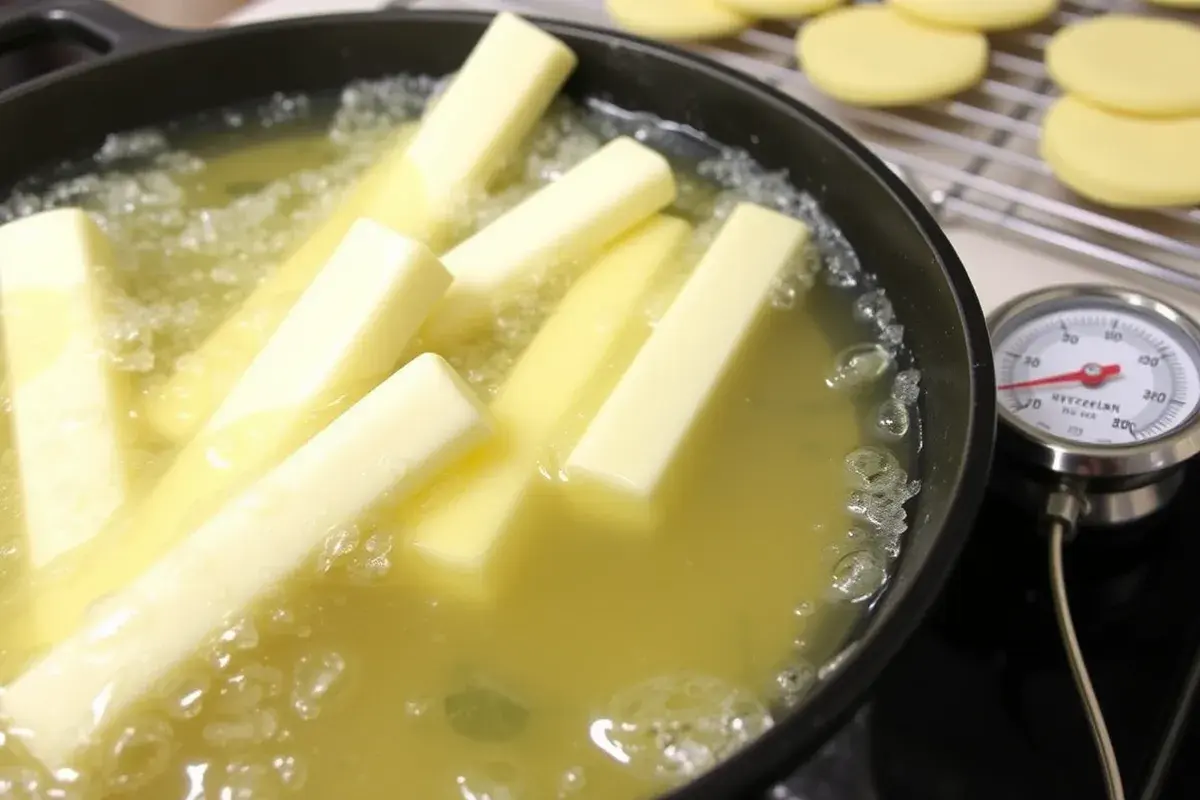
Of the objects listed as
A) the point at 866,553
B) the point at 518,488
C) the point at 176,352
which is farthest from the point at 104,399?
the point at 866,553

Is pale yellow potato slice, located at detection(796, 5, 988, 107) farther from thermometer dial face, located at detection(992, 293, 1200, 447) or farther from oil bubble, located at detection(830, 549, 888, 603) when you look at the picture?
oil bubble, located at detection(830, 549, 888, 603)

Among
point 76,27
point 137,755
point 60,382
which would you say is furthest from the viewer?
point 76,27

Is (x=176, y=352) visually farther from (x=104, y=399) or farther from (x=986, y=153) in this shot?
(x=986, y=153)

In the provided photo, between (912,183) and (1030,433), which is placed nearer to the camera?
(1030,433)

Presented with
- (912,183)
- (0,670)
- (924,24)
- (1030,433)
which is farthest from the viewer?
(924,24)

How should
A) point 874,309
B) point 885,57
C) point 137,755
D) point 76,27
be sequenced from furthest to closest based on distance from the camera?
1. point 885,57
2. point 76,27
3. point 874,309
4. point 137,755

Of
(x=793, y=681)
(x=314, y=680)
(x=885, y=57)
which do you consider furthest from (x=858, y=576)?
(x=885, y=57)

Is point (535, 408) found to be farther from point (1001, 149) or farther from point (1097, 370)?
point (1001, 149)
